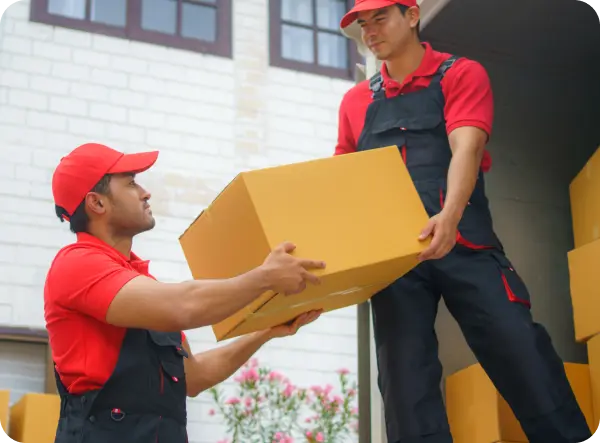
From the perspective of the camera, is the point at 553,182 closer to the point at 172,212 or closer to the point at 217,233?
the point at 217,233

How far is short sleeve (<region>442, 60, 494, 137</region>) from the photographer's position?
76.5 inches

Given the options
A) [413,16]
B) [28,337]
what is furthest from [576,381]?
[28,337]

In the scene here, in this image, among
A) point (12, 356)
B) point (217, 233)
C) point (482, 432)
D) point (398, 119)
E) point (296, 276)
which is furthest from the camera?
point (12, 356)

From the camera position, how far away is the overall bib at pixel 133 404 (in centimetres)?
167

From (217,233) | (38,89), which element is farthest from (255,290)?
(38,89)

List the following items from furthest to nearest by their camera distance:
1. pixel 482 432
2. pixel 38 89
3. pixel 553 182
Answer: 1. pixel 38 89
2. pixel 553 182
3. pixel 482 432

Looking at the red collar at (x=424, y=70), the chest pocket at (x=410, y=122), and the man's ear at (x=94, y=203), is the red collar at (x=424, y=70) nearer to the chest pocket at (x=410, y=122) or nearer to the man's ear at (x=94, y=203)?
the chest pocket at (x=410, y=122)

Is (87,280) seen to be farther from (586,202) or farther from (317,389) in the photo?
(317,389)

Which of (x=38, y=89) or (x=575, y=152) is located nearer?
(x=575, y=152)

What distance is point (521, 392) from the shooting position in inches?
72.2

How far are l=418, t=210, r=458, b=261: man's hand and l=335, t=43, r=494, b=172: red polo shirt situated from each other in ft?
0.80

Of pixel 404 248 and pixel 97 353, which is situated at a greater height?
pixel 404 248

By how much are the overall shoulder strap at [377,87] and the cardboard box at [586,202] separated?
0.63m

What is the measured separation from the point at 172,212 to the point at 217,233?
3.02 meters
